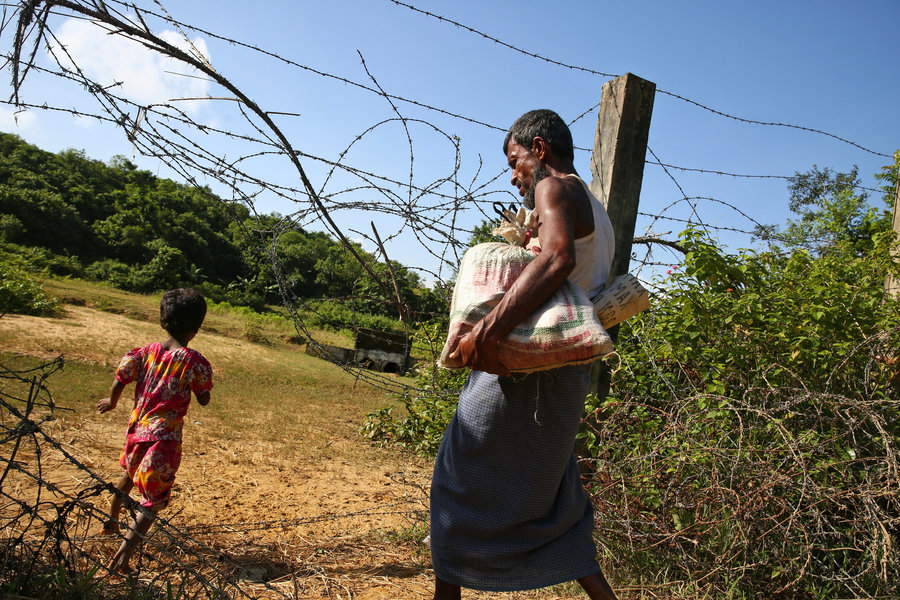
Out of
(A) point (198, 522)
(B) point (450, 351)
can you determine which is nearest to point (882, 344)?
(B) point (450, 351)

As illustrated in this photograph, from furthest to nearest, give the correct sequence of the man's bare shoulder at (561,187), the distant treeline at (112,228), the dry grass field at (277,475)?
the distant treeline at (112,228) → the dry grass field at (277,475) → the man's bare shoulder at (561,187)

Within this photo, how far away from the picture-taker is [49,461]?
3.54 m

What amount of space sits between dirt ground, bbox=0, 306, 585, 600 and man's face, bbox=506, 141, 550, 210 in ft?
4.17

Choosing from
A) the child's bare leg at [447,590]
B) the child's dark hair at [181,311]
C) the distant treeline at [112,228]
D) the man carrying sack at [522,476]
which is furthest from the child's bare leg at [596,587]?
the distant treeline at [112,228]

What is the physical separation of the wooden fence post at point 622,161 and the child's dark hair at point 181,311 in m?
1.85

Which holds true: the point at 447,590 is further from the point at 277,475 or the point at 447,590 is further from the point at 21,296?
the point at 21,296

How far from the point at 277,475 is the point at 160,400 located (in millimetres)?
1868

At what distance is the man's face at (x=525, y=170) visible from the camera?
173cm

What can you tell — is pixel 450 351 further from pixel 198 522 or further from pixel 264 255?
pixel 198 522

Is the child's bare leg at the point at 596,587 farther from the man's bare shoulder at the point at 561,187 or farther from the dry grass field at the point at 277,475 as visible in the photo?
the man's bare shoulder at the point at 561,187

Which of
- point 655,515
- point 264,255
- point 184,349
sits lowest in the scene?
point 655,515

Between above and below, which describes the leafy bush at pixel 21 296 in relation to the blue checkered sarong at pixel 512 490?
below

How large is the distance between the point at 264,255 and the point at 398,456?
9.80 ft

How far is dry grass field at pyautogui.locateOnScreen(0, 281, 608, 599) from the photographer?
2.43 m
